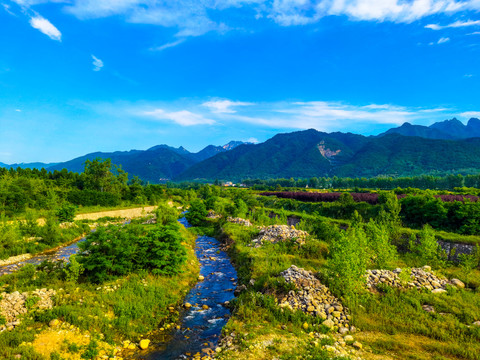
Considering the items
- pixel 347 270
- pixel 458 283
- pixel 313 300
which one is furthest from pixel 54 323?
pixel 458 283

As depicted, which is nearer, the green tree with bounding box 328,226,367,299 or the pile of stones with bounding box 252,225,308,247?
the green tree with bounding box 328,226,367,299

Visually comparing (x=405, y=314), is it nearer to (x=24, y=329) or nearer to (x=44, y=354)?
(x=44, y=354)

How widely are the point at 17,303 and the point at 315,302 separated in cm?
1634

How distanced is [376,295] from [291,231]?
1476 centimetres

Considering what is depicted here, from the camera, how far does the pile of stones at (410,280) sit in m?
16.7

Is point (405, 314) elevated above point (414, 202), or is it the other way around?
point (414, 202)

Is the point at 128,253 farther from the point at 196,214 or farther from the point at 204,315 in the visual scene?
the point at 196,214

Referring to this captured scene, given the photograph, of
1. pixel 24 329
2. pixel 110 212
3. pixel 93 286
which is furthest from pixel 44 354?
pixel 110 212

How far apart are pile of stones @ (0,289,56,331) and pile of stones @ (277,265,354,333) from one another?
1332 centimetres

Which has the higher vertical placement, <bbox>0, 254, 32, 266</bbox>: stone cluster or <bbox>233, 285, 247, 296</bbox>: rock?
<bbox>0, 254, 32, 266</bbox>: stone cluster

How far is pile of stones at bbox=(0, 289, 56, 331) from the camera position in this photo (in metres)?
12.2

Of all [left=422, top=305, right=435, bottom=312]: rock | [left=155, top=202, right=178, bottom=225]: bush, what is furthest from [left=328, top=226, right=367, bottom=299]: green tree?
[left=155, top=202, right=178, bottom=225]: bush

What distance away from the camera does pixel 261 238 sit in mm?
30438

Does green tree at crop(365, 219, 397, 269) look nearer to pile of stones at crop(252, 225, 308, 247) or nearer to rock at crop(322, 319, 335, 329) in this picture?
pile of stones at crop(252, 225, 308, 247)
